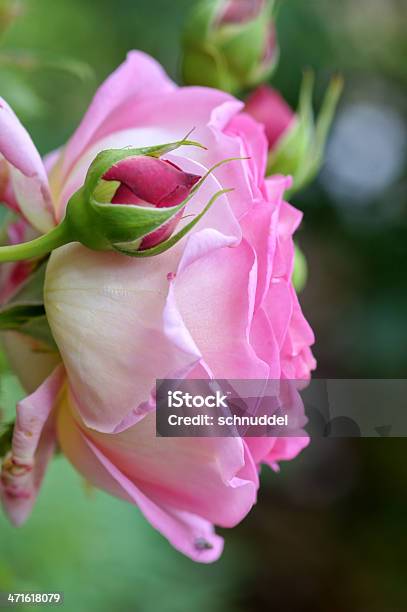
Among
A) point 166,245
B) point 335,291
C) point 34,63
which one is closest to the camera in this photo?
point 166,245

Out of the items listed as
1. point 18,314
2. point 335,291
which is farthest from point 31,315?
point 335,291

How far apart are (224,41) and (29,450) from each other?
0.25 meters

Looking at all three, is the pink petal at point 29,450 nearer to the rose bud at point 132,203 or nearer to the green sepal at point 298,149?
the rose bud at point 132,203

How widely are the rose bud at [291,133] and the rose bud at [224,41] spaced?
2cm

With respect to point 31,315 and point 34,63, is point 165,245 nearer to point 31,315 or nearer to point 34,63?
point 31,315

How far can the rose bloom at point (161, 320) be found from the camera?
0.22 m

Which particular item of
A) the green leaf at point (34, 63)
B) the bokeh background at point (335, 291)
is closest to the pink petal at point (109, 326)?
the green leaf at point (34, 63)

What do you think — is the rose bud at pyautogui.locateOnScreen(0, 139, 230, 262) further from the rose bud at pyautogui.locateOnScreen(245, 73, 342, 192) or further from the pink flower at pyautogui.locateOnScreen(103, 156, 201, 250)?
the rose bud at pyautogui.locateOnScreen(245, 73, 342, 192)

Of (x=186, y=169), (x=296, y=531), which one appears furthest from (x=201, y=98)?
(x=296, y=531)

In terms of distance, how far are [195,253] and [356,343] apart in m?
1.22

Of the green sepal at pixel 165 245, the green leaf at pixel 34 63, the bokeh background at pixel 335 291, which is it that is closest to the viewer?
the green sepal at pixel 165 245

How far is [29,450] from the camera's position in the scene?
0.83ft

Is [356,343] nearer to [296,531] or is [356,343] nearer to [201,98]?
[296,531]

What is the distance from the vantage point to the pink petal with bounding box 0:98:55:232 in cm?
23
